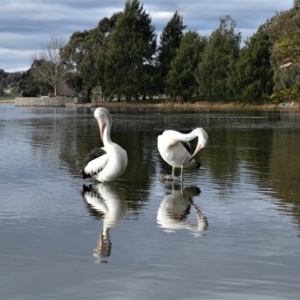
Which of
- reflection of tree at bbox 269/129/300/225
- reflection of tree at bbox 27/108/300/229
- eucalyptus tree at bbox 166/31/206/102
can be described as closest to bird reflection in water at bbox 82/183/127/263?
reflection of tree at bbox 27/108/300/229

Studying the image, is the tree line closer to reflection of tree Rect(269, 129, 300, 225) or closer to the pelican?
reflection of tree Rect(269, 129, 300, 225)

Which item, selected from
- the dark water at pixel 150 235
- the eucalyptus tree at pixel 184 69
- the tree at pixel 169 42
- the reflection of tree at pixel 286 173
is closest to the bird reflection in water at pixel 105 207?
the dark water at pixel 150 235

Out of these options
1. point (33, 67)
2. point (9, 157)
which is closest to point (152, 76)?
point (33, 67)

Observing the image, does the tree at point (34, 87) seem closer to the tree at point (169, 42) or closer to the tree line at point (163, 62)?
the tree line at point (163, 62)

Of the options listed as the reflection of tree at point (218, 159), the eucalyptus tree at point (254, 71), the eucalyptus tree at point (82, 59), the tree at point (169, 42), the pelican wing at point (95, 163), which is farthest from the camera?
the eucalyptus tree at point (82, 59)

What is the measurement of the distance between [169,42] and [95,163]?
96.0 meters

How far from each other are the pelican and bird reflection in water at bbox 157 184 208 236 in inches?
43.4

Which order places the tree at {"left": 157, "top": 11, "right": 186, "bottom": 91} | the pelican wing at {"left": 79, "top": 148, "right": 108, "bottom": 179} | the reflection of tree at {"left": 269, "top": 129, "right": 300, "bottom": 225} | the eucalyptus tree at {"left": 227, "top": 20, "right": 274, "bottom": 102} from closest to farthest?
the reflection of tree at {"left": 269, "top": 129, "right": 300, "bottom": 225} → the pelican wing at {"left": 79, "top": 148, "right": 108, "bottom": 179} → the eucalyptus tree at {"left": 227, "top": 20, "right": 274, "bottom": 102} → the tree at {"left": 157, "top": 11, "right": 186, "bottom": 91}

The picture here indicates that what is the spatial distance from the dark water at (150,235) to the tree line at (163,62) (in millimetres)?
69917

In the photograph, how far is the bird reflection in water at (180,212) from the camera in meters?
8.95

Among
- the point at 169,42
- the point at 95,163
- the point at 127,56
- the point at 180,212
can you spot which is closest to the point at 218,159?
the point at 95,163

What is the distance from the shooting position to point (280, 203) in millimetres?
11000

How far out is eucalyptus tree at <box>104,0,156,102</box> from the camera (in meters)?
100

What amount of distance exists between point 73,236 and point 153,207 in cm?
246
